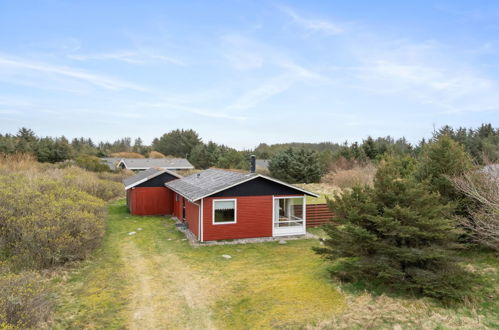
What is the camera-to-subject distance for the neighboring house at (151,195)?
1941 centimetres

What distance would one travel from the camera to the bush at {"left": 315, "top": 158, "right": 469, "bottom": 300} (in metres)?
6.92

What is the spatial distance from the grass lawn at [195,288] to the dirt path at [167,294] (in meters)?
0.02

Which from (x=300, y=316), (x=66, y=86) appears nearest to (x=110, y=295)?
(x=300, y=316)

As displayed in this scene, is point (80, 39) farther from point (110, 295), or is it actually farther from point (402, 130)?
point (402, 130)

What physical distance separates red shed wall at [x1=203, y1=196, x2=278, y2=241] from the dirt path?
246cm

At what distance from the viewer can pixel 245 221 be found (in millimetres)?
13805

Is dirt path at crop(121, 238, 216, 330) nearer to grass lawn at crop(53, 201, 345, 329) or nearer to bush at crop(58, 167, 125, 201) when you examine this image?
grass lawn at crop(53, 201, 345, 329)

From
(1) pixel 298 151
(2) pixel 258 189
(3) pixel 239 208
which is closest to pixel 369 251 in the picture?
(2) pixel 258 189

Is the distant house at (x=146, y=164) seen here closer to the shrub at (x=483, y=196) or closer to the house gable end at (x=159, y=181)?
the house gable end at (x=159, y=181)

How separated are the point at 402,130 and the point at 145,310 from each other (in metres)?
26.8

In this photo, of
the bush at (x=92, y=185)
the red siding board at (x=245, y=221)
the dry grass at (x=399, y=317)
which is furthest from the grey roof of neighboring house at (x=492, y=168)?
the bush at (x=92, y=185)

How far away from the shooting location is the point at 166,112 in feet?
122

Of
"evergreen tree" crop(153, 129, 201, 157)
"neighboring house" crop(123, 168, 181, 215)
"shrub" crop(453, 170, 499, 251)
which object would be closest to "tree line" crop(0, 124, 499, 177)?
"evergreen tree" crop(153, 129, 201, 157)

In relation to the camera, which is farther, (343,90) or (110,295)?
(343,90)
